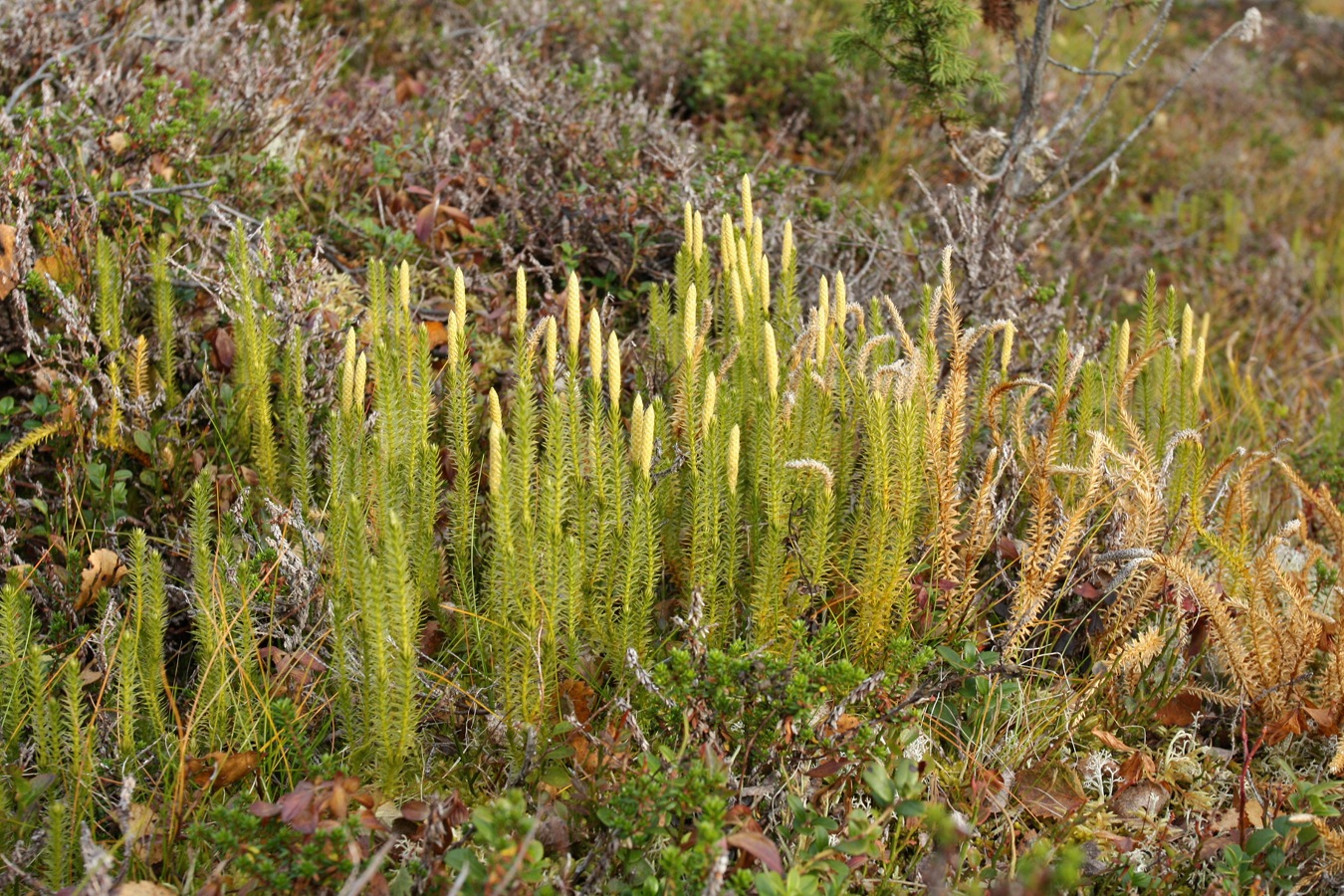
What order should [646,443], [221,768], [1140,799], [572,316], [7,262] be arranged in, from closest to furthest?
[221,768], [646,443], [1140,799], [572,316], [7,262]

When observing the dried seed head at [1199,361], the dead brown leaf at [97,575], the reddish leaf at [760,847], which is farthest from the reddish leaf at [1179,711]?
the dead brown leaf at [97,575]

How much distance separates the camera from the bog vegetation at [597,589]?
1.84 m

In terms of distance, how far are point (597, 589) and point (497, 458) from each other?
1.66 feet

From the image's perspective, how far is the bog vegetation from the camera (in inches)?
72.4

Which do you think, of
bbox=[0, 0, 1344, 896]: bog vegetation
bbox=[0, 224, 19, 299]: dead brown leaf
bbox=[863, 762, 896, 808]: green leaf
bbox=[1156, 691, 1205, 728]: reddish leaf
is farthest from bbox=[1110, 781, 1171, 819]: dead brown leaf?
bbox=[0, 224, 19, 299]: dead brown leaf

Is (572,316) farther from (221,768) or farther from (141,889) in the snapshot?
(141,889)

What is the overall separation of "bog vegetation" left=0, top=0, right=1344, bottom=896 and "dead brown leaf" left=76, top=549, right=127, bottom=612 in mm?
14

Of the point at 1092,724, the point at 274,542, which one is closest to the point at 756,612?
the point at 1092,724

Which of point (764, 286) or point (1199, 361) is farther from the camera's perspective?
point (1199, 361)

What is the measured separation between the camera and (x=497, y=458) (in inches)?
74.4

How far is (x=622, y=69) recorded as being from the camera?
540cm

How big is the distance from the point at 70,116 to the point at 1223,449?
3.88 m

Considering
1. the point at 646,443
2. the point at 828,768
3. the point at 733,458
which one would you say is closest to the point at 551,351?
the point at 646,443

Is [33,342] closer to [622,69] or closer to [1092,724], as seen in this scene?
[1092,724]
